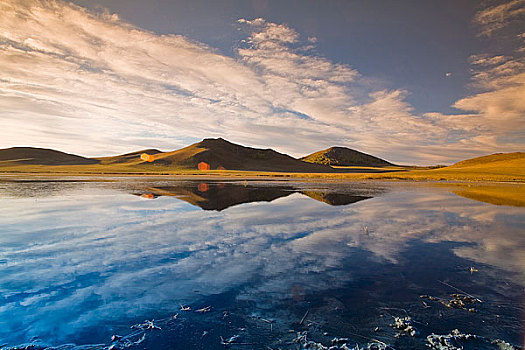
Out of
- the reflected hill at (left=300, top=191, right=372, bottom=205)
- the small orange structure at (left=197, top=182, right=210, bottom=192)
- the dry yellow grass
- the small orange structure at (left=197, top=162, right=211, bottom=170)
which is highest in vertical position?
the small orange structure at (left=197, top=162, right=211, bottom=170)

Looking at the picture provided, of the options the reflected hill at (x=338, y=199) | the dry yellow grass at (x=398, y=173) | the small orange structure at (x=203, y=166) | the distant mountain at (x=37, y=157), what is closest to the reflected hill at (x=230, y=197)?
the reflected hill at (x=338, y=199)

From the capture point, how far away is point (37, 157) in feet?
559

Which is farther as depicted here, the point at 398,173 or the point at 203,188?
the point at 398,173

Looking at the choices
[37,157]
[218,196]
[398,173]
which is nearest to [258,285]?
[218,196]

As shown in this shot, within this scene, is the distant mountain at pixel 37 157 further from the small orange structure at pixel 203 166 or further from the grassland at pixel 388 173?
the small orange structure at pixel 203 166

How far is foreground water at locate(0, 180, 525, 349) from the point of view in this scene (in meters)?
5.11

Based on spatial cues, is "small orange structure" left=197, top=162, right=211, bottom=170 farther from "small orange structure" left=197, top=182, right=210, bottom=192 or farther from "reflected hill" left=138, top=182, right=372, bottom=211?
"reflected hill" left=138, top=182, right=372, bottom=211

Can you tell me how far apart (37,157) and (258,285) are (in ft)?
697

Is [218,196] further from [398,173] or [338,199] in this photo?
[398,173]

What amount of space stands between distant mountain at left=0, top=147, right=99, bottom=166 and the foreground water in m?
177

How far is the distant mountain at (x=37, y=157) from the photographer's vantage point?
517 feet

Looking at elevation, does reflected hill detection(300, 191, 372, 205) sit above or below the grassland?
below

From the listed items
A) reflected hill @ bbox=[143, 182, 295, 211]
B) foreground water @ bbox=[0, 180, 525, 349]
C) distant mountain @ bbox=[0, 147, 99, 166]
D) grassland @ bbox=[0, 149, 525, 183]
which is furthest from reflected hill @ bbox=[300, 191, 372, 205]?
distant mountain @ bbox=[0, 147, 99, 166]

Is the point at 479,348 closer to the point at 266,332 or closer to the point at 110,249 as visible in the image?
the point at 266,332
